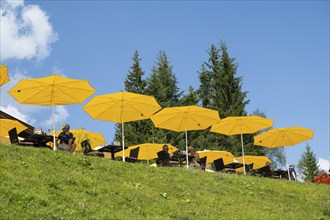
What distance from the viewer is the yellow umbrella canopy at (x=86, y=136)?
2472 centimetres

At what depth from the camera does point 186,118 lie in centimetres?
2250

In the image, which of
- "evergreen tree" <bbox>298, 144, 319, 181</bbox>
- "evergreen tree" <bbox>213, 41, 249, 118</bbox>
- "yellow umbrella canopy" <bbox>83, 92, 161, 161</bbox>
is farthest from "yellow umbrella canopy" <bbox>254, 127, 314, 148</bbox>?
"evergreen tree" <bbox>298, 144, 319, 181</bbox>

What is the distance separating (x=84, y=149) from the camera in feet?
70.0

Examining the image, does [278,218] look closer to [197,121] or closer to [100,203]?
[100,203]

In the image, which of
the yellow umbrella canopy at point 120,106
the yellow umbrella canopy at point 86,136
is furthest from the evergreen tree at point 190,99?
the yellow umbrella canopy at point 120,106

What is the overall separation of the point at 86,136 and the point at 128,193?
13.3m

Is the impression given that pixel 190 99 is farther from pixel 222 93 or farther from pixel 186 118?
pixel 186 118

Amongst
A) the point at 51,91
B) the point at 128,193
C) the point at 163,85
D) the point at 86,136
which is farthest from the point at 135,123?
the point at 128,193

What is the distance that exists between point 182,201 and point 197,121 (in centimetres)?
1031

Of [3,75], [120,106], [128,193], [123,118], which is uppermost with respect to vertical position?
[3,75]

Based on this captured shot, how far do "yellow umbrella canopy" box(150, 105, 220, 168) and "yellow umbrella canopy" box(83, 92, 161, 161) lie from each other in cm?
130

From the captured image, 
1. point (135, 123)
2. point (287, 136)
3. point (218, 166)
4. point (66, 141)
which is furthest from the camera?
point (135, 123)

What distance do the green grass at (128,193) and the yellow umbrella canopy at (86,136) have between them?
Result: 9.29m

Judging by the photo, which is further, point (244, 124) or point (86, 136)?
point (86, 136)
